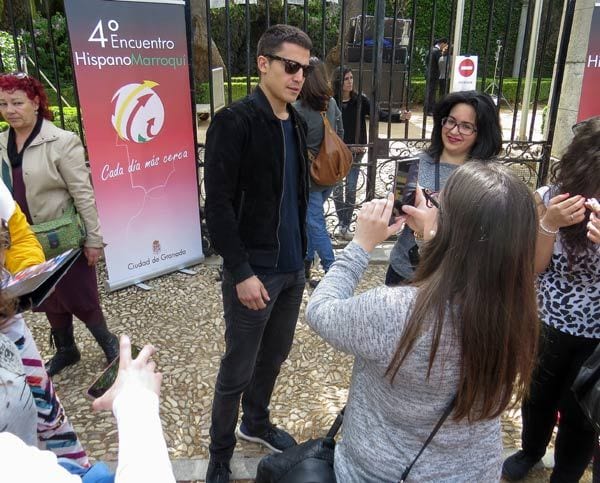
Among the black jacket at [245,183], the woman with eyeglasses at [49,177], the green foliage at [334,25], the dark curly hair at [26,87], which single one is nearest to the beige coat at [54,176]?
the woman with eyeglasses at [49,177]

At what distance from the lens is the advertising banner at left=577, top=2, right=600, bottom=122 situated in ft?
14.4

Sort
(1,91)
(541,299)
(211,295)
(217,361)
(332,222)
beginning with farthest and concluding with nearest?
(332,222)
(211,295)
(217,361)
(1,91)
(541,299)

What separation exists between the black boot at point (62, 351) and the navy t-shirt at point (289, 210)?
1.89 m

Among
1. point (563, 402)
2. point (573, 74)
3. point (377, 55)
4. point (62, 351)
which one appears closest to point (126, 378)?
point (563, 402)

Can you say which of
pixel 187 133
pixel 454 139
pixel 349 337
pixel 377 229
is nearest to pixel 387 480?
pixel 349 337

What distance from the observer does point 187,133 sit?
14.5 ft

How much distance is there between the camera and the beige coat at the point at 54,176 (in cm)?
292

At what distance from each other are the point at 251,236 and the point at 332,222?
12.8 ft

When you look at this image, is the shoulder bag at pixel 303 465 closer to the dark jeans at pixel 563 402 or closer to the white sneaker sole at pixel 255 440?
the white sneaker sole at pixel 255 440

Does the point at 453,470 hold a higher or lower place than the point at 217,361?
higher

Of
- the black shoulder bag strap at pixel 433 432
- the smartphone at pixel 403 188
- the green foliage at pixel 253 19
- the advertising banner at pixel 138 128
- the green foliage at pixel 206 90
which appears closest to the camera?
the black shoulder bag strap at pixel 433 432

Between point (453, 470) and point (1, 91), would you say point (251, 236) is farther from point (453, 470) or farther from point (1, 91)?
point (1, 91)

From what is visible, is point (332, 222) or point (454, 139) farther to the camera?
point (332, 222)

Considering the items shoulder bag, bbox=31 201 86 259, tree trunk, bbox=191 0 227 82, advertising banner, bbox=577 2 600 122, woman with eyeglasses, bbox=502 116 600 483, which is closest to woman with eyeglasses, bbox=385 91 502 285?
woman with eyeglasses, bbox=502 116 600 483
